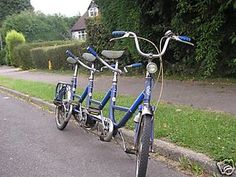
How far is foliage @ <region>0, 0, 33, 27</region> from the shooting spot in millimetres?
72875

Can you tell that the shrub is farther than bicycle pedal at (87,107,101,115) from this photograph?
Yes

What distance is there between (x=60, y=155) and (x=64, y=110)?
1.63 m

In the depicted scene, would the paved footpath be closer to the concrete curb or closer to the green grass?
the green grass

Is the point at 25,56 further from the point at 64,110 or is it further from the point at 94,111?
the point at 94,111

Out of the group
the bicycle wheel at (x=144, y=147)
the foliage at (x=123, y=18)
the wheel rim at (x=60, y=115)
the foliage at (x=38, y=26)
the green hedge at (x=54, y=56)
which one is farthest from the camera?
the foliage at (x=38, y=26)

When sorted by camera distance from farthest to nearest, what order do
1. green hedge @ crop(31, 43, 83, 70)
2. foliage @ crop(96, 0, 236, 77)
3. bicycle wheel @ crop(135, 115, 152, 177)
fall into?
green hedge @ crop(31, 43, 83, 70) < foliage @ crop(96, 0, 236, 77) < bicycle wheel @ crop(135, 115, 152, 177)

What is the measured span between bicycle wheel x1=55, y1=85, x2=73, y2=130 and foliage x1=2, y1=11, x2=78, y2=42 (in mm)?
50627

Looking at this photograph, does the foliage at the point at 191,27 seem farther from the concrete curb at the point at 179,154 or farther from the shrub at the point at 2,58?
the shrub at the point at 2,58

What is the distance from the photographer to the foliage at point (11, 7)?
239ft

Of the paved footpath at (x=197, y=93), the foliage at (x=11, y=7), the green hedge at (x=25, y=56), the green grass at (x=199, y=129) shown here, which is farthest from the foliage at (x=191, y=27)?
the foliage at (x=11, y=7)

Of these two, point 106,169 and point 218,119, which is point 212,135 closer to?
point 218,119

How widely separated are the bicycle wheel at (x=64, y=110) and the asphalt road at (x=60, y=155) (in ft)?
0.51

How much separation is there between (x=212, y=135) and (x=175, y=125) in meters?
0.89

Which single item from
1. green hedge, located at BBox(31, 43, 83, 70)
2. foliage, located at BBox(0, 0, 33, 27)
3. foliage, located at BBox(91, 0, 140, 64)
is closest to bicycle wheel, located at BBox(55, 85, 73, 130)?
foliage, located at BBox(91, 0, 140, 64)
